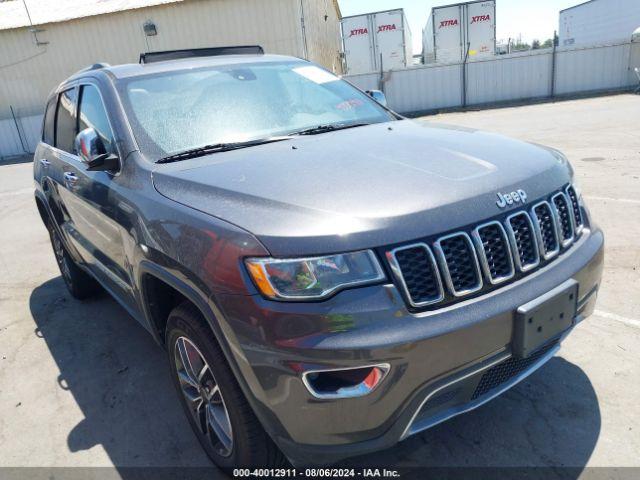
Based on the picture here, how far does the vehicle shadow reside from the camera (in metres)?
2.36

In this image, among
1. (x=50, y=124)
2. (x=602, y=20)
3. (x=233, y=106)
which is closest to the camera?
(x=233, y=106)

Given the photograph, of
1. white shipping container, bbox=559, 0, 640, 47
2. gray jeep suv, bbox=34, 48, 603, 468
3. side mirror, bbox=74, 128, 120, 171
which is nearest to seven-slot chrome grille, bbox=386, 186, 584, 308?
gray jeep suv, bbox=34, 48, 603, 468

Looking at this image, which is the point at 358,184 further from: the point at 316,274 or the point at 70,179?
the point at 70,179

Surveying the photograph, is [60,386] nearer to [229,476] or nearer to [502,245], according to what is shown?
[229,476]

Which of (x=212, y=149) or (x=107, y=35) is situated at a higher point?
(x=107, y=35)

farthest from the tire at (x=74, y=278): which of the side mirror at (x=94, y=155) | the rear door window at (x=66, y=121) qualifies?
the side mirror at (x=94, y=155)

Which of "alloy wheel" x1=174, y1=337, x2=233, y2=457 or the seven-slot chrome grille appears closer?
the seven-slot chrome grille

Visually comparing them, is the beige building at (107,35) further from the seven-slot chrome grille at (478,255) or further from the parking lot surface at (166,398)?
the seven-slot chrome grille at (478,255)

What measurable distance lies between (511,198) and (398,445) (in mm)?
1301

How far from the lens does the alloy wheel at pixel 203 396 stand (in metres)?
2.23

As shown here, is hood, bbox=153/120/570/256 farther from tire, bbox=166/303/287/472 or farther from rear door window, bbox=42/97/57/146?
rear door window, bbox=42/97/57/146

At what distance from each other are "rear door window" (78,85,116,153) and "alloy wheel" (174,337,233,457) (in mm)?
1218

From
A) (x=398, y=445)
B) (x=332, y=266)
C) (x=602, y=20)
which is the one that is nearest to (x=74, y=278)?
(x=398, y=445)

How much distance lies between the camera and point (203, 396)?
93.5 inches
